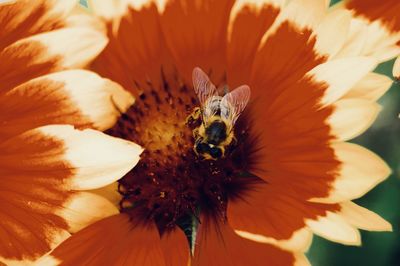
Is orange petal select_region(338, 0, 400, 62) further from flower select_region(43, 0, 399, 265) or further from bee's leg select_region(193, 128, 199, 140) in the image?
bee's leg select_region(193, 128, 199, 140)

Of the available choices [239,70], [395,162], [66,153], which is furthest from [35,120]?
[395,162]

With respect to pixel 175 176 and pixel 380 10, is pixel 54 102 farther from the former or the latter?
pixel 380 10

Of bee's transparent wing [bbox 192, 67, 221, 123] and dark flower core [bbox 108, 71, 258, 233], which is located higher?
bee's transparent wing [bbox 192, 67, 221, 123]

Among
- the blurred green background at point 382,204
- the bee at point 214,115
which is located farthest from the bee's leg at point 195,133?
the blurred green background at point 382,204

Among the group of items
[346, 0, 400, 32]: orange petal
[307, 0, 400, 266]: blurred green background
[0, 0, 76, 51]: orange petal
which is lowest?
[307, 0, 400, 266]: blurred green background

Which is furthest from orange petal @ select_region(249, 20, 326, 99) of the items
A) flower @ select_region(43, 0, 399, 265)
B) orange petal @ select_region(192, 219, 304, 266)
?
orange petal @ select_region(192, 219, 304, 266)

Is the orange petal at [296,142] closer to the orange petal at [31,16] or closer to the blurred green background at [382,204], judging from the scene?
the blurred green background at [382,204]

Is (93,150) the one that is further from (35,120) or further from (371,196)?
(371,196)

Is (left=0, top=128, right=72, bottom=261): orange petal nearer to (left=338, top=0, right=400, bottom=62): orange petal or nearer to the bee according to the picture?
the bee
